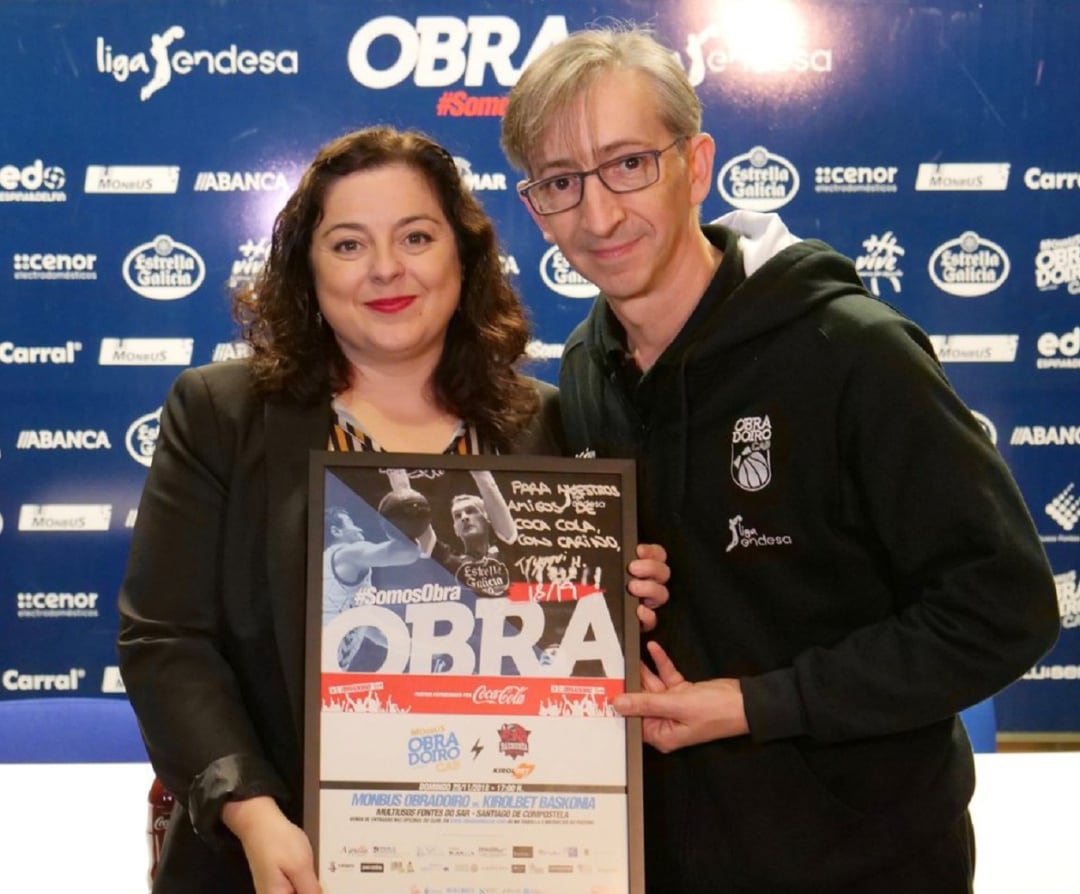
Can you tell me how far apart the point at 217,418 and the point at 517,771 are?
0.73 meters

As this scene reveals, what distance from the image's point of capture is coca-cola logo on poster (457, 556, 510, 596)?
1887mm

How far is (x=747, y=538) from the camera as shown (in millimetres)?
1934

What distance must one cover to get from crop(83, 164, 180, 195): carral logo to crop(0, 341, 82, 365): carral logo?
0.67 metres

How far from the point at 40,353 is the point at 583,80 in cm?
413

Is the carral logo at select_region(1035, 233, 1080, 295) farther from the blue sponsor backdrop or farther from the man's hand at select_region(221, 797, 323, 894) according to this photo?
the man's hand at select_region(221, 797, 323, 894)

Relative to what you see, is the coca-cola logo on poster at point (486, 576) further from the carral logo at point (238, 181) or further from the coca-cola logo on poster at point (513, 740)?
the carral logo at point (238, 181)

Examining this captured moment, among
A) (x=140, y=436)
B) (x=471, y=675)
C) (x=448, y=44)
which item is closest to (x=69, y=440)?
(x=140, y=436)

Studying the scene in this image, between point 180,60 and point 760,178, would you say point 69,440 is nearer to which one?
point 180,60

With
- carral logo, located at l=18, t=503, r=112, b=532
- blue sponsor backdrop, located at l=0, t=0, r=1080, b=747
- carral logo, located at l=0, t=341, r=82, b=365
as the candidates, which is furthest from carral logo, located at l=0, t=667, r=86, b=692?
carral logo, located at l=0, t=341, r=82, b=365

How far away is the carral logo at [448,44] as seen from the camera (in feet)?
17.5

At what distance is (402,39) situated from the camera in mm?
5328

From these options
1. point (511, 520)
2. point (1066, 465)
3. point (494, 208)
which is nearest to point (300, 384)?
point (511, 520)

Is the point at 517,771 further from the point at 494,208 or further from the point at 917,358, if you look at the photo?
the point at 494,208

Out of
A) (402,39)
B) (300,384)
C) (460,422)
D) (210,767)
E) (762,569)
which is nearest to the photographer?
(210,767)
